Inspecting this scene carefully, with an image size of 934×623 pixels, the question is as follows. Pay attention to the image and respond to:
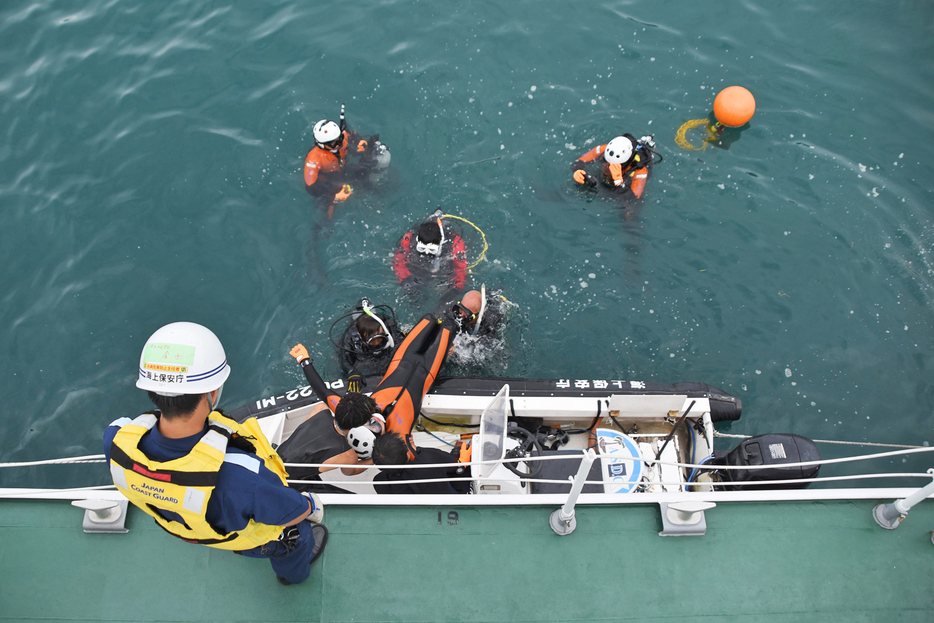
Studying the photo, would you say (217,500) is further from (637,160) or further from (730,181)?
(730,181)

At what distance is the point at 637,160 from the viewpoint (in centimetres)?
625

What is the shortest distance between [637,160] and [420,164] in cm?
256

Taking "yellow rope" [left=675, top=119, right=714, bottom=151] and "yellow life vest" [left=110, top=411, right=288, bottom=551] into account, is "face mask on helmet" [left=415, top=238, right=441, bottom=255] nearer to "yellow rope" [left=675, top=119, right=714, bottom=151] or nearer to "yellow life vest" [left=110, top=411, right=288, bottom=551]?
"yellow life vest" [left=110, top=411, right=288, bottom=551]

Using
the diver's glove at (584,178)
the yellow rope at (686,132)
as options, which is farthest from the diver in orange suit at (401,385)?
the yellow rope at (686,132)

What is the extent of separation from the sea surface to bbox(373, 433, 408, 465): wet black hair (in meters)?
2.20

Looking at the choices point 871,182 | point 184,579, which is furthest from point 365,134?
point 871,182

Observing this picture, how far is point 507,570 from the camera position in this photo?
117 inches

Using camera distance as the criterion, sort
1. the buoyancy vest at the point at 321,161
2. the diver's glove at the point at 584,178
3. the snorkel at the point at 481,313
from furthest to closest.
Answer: the buoyancy vest at the point at 321,161 < the diver's glove at the point at 584,178 < the snorkel at the point at 481,313

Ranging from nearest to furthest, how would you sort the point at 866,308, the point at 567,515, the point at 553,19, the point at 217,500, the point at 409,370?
1. the point at 217,500
2. the point at 567,515
3. the point at 409,370
4. the point at 866,308
5. the point at 553,19

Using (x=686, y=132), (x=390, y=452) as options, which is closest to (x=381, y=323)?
(x=390, y=452)

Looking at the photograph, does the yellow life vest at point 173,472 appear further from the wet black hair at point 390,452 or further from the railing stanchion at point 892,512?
the railing stanchion at point 892,512

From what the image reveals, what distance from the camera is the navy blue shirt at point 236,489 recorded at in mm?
2059

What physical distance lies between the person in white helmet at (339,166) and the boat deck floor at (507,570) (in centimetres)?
430

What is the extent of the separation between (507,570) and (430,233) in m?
3.18
